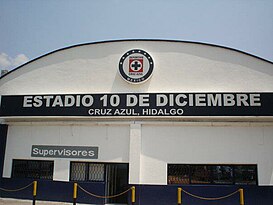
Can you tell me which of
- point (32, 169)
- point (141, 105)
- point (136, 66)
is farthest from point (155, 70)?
point (32, 169)

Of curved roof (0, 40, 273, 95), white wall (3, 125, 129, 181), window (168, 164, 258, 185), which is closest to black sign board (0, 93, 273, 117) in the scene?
curved roof (0, 40, 273, 95)

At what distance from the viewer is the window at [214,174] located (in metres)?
12.3

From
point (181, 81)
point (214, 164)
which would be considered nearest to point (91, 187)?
point (214, 164)

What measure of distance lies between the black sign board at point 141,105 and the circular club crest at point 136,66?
0.99 meters

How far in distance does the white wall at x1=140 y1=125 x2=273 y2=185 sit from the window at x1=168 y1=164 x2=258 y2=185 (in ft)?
0.86

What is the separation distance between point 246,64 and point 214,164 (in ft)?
16.8

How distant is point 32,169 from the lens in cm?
1385

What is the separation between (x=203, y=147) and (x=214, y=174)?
1.31 metres

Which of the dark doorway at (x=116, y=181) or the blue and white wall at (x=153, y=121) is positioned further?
the dark doorway at (x=116, y=181)

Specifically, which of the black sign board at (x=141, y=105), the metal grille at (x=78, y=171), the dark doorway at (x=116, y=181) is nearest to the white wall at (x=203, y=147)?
the black sign board at (x=141, y=105)

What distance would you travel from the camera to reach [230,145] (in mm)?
12492

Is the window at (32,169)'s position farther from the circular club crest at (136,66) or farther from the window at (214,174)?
the window at (214,174)

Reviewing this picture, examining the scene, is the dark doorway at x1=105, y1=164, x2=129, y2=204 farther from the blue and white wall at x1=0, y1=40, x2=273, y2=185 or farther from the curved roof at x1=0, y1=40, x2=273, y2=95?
the curved roof at x1=0, y1=40, x2=273, y2=95

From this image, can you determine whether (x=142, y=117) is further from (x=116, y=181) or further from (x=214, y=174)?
(x=214, y=174)
